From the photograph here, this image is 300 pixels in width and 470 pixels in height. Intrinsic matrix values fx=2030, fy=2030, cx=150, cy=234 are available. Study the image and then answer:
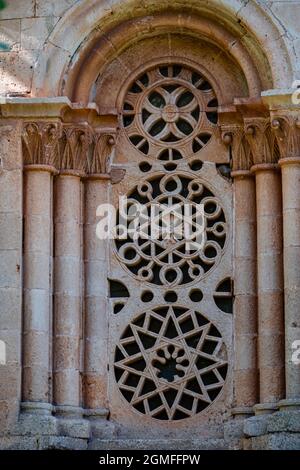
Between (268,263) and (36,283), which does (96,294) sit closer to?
(36,283)

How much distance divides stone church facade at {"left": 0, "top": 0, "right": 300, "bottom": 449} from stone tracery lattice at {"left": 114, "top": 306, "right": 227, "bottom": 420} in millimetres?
18

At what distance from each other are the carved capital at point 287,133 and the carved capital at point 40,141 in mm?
2037

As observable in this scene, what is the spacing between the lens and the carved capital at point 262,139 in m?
18.8

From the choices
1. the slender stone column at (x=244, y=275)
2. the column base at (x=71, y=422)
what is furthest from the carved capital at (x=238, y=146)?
the column base at (x=71, y=422)

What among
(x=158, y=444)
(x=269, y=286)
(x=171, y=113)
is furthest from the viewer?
(x=171, y=113)

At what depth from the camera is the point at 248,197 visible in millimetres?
19062

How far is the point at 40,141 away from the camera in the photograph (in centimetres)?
1889

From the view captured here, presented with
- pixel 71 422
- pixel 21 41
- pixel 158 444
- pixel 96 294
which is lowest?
pixel 158 444

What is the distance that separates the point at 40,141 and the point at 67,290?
1.41m

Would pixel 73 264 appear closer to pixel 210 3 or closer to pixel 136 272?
pixel 136 272

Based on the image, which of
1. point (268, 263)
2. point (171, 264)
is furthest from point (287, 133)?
point (171, 264)

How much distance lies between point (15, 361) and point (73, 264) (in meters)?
1.12

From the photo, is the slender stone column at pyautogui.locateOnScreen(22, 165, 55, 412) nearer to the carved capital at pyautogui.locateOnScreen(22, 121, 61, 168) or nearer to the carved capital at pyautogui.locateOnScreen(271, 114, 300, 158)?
the carved capital at pyautogui.locateOnScreen(22, 121, 61, 168)

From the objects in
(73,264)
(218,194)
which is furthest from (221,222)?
(73,264)
